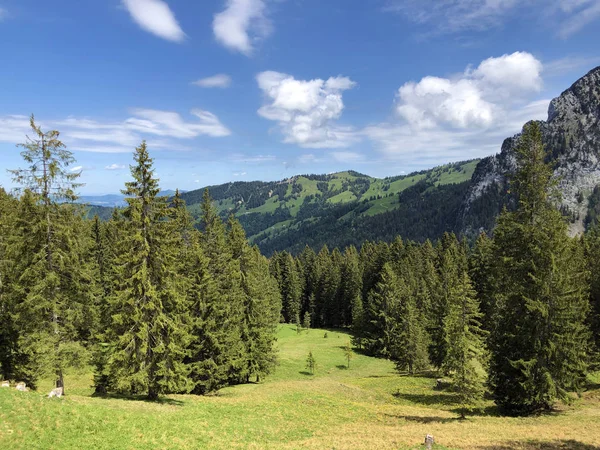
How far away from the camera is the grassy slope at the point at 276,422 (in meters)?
16.1

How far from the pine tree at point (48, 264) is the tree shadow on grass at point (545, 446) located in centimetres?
2626

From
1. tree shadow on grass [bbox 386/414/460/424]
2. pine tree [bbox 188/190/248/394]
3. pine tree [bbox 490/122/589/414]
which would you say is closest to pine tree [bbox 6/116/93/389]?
pine tree [bbox 188/190/248/394]

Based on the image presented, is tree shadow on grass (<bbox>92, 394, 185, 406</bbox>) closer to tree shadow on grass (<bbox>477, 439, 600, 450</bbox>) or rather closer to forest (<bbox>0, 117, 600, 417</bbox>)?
forest (<bbox>0, 117, 600, 417</bbox>)

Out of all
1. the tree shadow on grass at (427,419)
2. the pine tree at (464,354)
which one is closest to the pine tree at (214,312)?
the tree shadow on grass at (427,419)

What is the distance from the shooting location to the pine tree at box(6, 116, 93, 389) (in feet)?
75.6

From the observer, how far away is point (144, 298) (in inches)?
964

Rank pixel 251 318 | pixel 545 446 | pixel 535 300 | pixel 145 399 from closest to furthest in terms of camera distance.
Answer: pixel 545 446 → pixel 535 300 → pixel 145 399 → pixel 251 318

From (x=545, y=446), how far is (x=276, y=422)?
15.8 m

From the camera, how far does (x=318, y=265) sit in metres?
107

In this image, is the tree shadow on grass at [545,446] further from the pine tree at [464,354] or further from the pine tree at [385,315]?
the pine tree at [385,315]

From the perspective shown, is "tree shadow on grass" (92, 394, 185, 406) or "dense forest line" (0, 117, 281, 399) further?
"tree shadow on grass" (92, 394, 185, 406)

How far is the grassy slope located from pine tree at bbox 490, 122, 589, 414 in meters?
2.35

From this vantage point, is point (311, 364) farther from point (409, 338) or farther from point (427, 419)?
point (427, 419)

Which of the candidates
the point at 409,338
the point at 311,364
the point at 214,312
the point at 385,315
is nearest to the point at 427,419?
the point at 214,312
